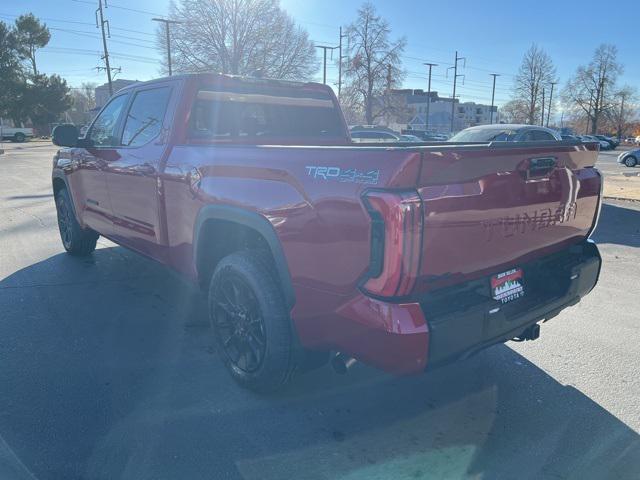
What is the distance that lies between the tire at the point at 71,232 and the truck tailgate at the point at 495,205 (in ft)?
15.7

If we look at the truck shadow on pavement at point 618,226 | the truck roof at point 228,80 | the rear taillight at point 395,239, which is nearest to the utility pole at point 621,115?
the truck shadow on pavement at point 618,226

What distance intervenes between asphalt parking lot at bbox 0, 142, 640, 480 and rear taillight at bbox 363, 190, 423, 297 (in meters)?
1.00

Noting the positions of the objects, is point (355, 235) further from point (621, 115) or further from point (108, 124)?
point (621, 115)

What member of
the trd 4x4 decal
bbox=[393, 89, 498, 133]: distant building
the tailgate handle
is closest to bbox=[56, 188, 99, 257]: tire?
the trd 4x4 decal

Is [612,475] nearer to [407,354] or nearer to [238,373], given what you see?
[407,354]

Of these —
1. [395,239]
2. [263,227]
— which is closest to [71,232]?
[263,227]

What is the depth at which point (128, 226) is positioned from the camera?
4.57 m

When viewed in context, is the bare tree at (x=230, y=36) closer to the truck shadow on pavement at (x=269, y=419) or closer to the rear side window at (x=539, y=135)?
the rear side window at (x=539, y=135)

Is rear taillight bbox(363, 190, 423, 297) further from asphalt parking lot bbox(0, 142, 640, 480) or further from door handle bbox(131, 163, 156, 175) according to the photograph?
door handle bbox(131, 163, 156, 175)

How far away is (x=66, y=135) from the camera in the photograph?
511 centimetres

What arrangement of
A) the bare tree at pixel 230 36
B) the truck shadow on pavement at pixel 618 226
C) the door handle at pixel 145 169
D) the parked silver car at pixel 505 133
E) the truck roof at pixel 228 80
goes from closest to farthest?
1. the door handle at pixel 145 169
2. the truck roof at pixel 228 80
3. the truck shadow on pavement at pixel 618 226
4. the parked silver car at pixel 505 133
5. the bare tree at pixel 230 36

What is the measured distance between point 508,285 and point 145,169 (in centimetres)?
283

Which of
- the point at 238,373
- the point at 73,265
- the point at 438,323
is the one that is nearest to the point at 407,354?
Result: the point at 438,323

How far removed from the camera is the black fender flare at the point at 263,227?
2744 millimetres
